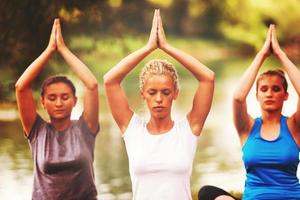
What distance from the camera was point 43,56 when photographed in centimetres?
263

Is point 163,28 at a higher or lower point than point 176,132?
higher

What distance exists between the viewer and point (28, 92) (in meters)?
2.61

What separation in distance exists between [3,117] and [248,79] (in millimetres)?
1276

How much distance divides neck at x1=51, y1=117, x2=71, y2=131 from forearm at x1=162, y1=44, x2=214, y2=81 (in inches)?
24.0

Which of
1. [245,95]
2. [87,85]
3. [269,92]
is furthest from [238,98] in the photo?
[87,85]

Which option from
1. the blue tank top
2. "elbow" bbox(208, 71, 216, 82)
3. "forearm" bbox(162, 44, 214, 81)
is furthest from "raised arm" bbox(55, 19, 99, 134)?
the blue tank top

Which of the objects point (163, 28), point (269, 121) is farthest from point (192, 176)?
point (163, 28)

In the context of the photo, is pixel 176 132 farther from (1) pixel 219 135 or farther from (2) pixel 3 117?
(2) pixel 3 117

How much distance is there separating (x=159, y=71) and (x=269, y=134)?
613mm

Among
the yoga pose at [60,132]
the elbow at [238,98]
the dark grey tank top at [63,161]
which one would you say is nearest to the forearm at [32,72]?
the yoga pose at [60,132]

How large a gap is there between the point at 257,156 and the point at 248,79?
375 mm

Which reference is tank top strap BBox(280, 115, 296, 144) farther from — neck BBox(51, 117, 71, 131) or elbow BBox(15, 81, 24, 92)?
elbow BBox(15, 81, 24, 92)

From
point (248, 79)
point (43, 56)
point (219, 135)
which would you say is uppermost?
point (43, 56)

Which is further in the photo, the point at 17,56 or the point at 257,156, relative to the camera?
the point at 17,56
